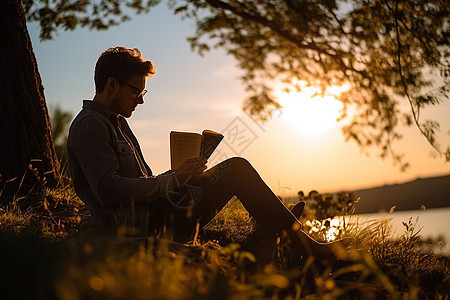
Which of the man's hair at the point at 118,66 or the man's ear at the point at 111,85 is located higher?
the man's hair at the point at 118,66

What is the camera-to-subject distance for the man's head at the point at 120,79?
3646 mm

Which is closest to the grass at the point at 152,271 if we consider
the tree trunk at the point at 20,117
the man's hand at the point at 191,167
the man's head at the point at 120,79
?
the man's hand at the point at 191,167

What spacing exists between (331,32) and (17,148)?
5.01 metres

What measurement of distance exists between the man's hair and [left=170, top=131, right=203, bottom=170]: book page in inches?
24.9

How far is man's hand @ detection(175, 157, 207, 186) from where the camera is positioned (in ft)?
11.1

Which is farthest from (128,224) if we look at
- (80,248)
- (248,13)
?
(248,13)

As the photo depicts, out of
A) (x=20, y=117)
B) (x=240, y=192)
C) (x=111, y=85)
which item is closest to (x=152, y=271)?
(x=240, y=192)

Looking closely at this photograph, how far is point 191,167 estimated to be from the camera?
3.38 meters

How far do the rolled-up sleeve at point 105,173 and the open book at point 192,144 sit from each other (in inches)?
6.3

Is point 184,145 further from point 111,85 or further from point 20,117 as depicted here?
point 20,117

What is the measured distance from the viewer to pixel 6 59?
5816 millimetres

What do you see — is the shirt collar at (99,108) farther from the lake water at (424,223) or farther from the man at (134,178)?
the lake water at (424,223)

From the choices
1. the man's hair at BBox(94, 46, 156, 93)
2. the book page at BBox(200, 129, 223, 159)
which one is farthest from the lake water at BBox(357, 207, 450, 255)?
the man's hair at BBox(94, 46, 156, 93)

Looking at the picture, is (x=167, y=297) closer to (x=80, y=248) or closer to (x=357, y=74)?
(x=80, y=248)
